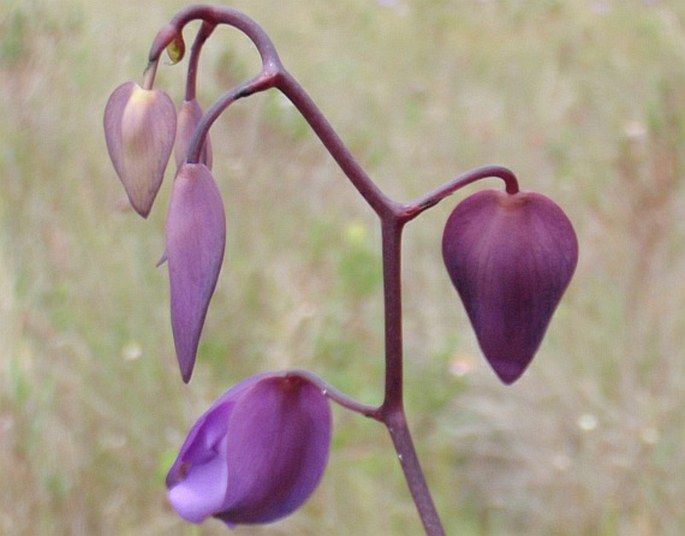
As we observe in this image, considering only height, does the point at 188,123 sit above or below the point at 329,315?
above

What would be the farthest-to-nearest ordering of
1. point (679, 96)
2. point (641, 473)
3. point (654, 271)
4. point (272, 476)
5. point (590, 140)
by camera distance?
point (590, 140) < point (679, 96) < point (654, 271) < point (641, 473) < point (272, 476)

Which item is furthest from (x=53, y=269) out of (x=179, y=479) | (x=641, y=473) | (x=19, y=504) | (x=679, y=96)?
(x=679, y=96)

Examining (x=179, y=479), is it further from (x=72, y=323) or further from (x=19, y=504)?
(x=72, y=323)

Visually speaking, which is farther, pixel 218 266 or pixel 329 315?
pixel 329 315

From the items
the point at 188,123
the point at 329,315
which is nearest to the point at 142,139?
the point at 188,123

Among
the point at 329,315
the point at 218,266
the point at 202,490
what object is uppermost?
the point at 218,266

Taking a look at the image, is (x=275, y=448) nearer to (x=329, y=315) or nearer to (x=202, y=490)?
(x=202, y=490)

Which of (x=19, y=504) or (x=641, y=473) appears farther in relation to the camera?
(x=641, y=473)

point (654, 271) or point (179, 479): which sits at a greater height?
point (179, 479)

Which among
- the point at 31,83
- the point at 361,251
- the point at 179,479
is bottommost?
the point at 361,251
